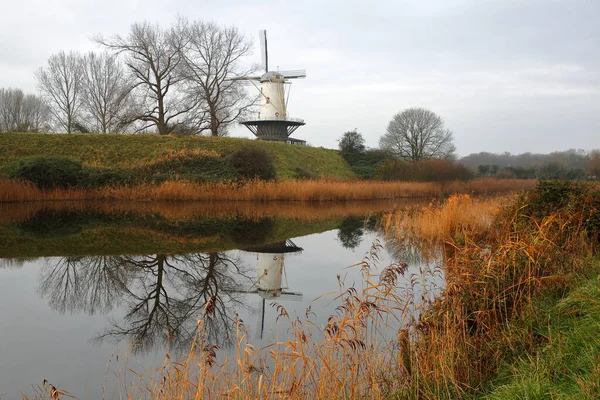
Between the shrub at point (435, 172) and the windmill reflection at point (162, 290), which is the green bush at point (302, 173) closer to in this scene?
the shrub at point (435, 172)

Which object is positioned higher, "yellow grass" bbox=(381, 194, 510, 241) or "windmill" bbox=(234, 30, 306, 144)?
"windmill" bbox=(234, 30, 306, 144)

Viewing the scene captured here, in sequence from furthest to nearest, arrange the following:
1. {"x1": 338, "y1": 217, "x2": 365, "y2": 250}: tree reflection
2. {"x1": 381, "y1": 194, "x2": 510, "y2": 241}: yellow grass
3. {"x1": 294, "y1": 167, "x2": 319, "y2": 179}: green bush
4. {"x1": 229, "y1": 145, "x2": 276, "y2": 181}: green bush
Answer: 1. {"x1": 294, "y1": 167, "x2": 319, "y2": 179}: green bush
2. {"x1": 229, "y1": 145, "x2": 276, "y2": 181}: green bush
3. {"x1": 338, "y1": 217, "x2": 365, "y2": 250}: tree reflection
4. {"x1": 381, "y1": 194, "x2": 510, "y2": 241}: yellow grass

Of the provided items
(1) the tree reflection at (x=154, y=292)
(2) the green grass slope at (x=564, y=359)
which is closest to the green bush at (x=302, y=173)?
(1) the tree reflection at (x=154, y=292)

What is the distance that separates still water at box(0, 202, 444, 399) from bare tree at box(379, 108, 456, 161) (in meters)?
31.1

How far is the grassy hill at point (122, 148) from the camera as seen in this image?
83.8ft

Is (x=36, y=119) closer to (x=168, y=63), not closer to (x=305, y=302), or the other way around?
(x=168, y=63)

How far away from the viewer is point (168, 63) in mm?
31453

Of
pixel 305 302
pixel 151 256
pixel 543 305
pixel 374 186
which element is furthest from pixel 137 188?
pixel 543 305

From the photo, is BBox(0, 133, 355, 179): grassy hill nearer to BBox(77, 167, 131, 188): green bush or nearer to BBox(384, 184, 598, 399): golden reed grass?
BBox(77, 167, 131, 188): green bush

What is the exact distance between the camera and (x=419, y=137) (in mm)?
44781

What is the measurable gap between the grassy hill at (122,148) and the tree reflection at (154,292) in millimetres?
16487

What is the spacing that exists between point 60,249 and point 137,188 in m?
12.0

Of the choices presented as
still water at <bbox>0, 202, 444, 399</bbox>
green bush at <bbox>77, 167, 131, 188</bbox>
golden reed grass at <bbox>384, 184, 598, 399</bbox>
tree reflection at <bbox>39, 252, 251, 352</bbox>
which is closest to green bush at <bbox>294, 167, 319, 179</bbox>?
green bush at <bbox>77, 167, 131, 188</bbox>

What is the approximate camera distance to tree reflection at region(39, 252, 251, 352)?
5145 millimetres
